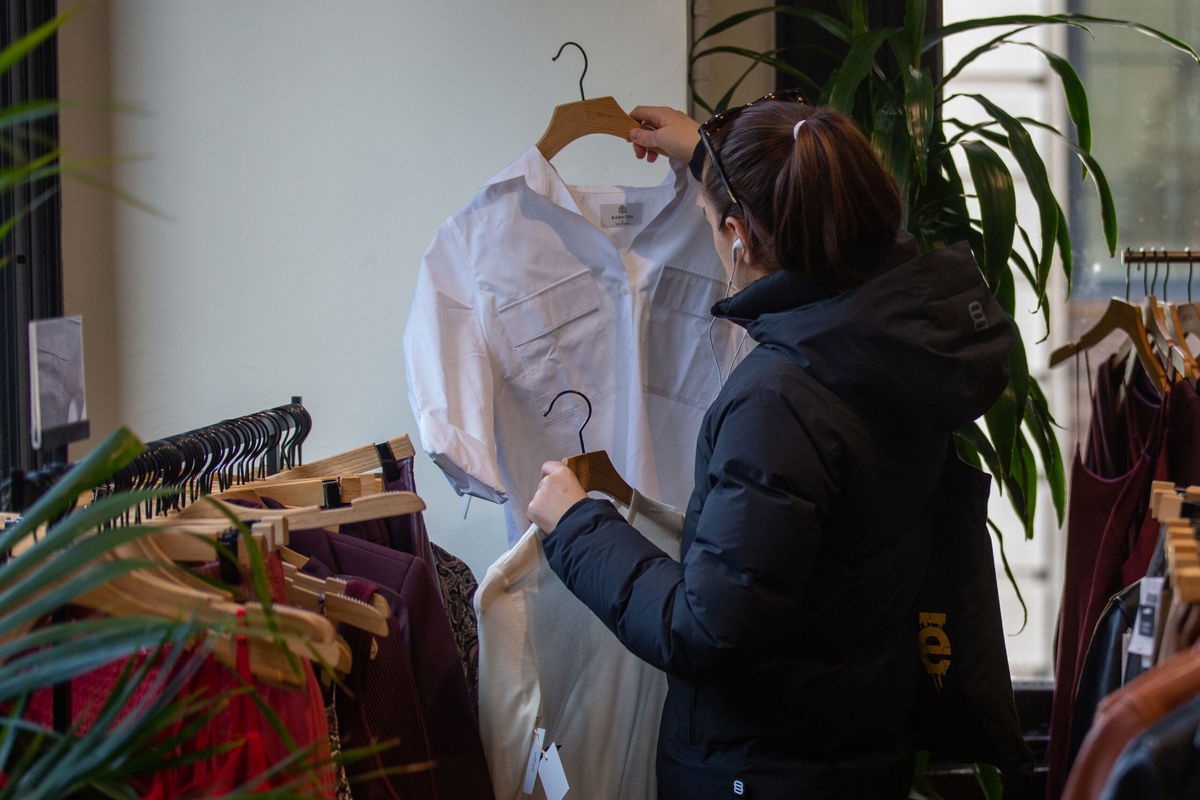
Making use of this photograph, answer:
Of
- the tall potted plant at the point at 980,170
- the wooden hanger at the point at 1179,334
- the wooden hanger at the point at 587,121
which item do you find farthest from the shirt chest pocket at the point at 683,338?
the wooden hanger at the point at 1179,334

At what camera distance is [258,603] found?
34.7 inches

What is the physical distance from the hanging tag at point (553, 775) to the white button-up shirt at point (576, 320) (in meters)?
0.48

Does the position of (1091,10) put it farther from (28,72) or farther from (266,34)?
(28,72)

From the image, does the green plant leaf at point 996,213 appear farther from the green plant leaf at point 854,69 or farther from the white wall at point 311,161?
the white wall at point 311,161

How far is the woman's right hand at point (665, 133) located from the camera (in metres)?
1.61

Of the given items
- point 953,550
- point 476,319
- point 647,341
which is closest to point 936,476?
point 953,550

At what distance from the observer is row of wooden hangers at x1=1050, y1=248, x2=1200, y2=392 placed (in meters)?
1.59

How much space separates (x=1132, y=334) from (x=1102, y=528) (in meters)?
0.31

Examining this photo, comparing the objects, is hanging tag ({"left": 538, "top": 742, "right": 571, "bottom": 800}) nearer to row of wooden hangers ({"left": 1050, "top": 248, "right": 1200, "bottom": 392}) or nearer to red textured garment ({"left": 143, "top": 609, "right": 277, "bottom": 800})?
red textured garment ({"left": 143, "top": 609, "right": 277, "bottom": 800})

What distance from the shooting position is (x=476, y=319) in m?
1.67

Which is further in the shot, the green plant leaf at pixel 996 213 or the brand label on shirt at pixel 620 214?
the brand label on shirt at pixel 620 214

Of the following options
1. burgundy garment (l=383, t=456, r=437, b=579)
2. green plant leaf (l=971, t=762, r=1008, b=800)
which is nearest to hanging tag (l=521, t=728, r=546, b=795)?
burgundy garment (l=383, t=456, r=437, b=579)

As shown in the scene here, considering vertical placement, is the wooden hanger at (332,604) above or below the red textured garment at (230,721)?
above

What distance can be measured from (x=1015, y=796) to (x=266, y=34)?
7.45ft
